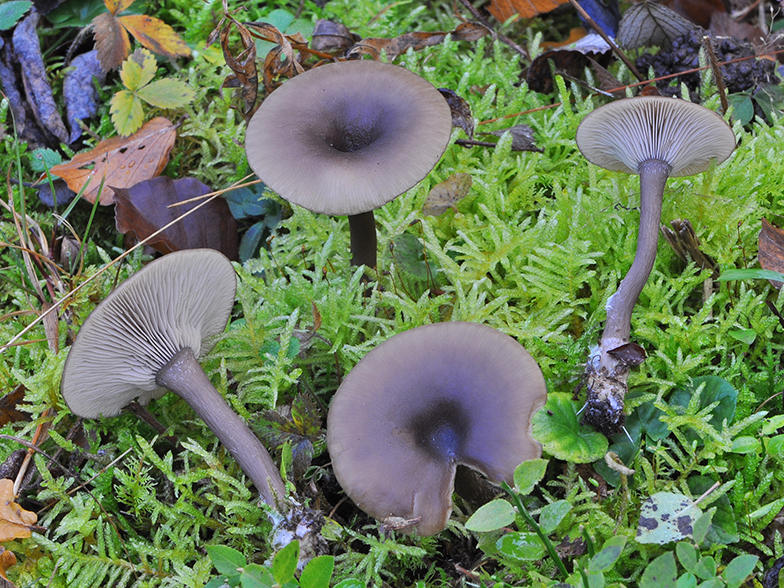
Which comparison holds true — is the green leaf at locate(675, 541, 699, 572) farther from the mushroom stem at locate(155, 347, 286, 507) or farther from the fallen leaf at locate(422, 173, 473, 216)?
the fallen leaf at locate(422, 173, 473, 216)

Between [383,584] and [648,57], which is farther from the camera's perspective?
[648,57]

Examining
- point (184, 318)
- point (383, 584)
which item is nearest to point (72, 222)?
point (184, 318)

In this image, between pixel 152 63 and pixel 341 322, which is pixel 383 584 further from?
pixel 152 63

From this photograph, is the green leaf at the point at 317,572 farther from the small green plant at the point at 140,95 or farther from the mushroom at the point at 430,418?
the small green plant at the point at 140,95

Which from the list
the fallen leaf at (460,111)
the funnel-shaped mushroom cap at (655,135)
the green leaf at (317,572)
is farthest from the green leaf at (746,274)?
the green leaf at (317,572)

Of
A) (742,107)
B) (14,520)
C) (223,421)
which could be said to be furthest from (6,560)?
(742,107)

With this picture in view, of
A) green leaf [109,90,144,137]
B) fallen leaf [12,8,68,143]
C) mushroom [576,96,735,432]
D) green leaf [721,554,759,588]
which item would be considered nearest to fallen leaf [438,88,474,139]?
mushroom [576,96,735,432]
